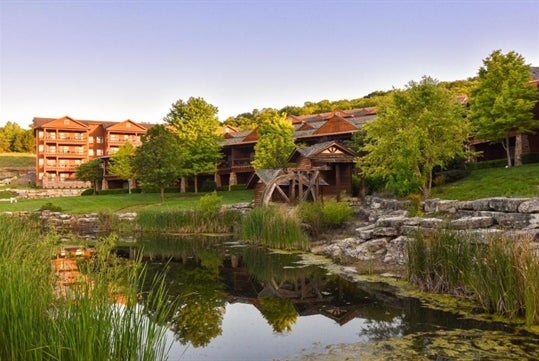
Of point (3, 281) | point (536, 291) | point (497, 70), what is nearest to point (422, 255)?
point (536, 291)

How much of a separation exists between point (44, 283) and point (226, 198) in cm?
3206

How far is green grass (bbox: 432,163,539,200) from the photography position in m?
19.2

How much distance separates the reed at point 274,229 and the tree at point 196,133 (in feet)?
64.0

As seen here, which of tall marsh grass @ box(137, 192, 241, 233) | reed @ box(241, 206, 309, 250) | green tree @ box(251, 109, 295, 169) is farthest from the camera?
green tree @ box(251, 109, 295, 169)

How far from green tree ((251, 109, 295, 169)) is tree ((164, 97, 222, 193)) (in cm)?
662

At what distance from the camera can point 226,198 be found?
37250 mm

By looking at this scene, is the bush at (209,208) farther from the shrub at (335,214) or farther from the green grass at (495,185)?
the green grass at (495,185)

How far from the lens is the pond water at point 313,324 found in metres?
7.24

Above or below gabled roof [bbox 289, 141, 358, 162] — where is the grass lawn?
below

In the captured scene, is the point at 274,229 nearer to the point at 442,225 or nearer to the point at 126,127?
the point at 442,225

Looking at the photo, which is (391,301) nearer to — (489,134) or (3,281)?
(3,281)

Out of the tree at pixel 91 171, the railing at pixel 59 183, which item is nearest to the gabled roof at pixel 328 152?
the tree at pixel 91 171

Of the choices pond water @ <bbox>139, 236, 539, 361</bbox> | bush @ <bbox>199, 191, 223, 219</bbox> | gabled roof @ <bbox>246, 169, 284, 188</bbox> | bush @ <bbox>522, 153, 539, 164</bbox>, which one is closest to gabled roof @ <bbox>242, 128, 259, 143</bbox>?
gabled roof @ <bbox>246, 169, 284, 188</bbox>

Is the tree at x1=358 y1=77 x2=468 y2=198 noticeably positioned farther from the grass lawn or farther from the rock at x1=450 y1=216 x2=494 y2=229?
the grass lawn
